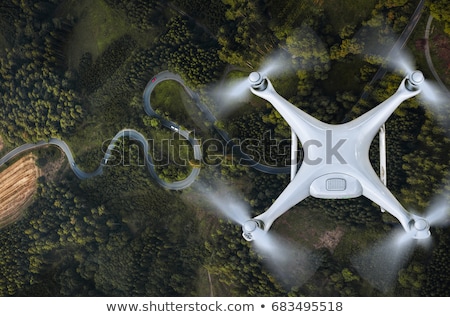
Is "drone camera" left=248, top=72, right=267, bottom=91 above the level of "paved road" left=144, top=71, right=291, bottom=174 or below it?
above

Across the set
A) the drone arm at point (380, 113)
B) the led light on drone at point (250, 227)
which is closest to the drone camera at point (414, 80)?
the drone arm at point (380, 113)

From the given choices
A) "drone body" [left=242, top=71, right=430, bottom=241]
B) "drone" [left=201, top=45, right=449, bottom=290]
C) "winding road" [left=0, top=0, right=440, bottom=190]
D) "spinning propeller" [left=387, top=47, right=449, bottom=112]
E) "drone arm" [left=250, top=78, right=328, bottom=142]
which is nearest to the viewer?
"drone" [left=201, top=45, right=449, bottom=290]

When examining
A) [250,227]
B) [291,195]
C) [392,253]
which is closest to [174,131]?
[291,195]

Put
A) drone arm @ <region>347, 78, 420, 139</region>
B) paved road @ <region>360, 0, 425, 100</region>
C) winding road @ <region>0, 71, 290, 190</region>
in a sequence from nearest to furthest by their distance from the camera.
Result: drone arm @ <region>347, 78, 420, 139</region> < paved road @ <region>360, 0, 425, 100</region> < winding road @ <region>0, 71, 290, 190</region>

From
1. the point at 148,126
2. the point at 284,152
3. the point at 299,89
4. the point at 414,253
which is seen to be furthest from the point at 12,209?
the point at 414,253

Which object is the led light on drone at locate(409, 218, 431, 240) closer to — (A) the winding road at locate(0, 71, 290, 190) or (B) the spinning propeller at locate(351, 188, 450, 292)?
(B) the spinning propeller at locate(351, 188, 450, 292)

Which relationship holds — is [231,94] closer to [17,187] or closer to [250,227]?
[250,227]

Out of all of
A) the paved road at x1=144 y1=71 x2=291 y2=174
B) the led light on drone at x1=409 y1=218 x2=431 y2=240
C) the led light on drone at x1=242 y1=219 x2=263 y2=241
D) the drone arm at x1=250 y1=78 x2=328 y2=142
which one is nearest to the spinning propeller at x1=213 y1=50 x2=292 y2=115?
the paved road at x1=144 y1=71 x2=291 y2=174
